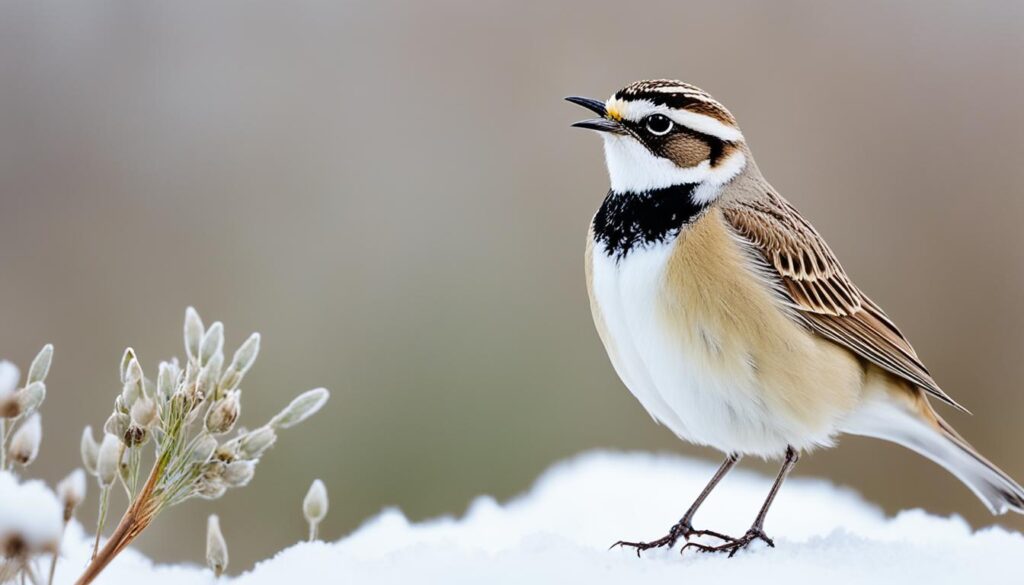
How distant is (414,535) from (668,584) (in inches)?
43.8

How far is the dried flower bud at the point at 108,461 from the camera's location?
173 centimetres

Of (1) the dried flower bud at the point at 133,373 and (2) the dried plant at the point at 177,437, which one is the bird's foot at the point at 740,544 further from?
(1) the dried flower bud at the point at 133,373

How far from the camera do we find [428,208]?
6711 mm

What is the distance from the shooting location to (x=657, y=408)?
10.4ft

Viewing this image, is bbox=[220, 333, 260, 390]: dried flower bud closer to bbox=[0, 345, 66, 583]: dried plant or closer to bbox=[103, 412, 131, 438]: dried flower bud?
bbox=[103, 412, 131, 438]: dried flower bud

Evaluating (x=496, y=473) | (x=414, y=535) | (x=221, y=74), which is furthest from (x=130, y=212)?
(x=414, y=535)

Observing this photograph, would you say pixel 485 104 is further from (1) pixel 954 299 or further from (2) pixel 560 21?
(1) pixel 954 299

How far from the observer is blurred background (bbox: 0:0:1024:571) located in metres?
5.42

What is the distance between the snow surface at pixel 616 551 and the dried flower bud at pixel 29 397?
57 centimetres

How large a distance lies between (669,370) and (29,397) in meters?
1.68

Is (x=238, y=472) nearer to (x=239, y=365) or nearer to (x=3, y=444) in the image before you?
(x=239, y=365)

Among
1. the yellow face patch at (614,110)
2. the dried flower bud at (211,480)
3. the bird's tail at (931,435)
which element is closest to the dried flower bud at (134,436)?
the dried flower bud at (211,480)

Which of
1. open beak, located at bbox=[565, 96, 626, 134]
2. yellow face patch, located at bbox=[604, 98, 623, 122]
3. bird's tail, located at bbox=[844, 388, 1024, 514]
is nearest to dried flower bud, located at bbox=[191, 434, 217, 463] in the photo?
open beak, located at bbox=[565, 96, 626, 134]

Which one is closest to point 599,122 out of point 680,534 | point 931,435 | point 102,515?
point 680,534
